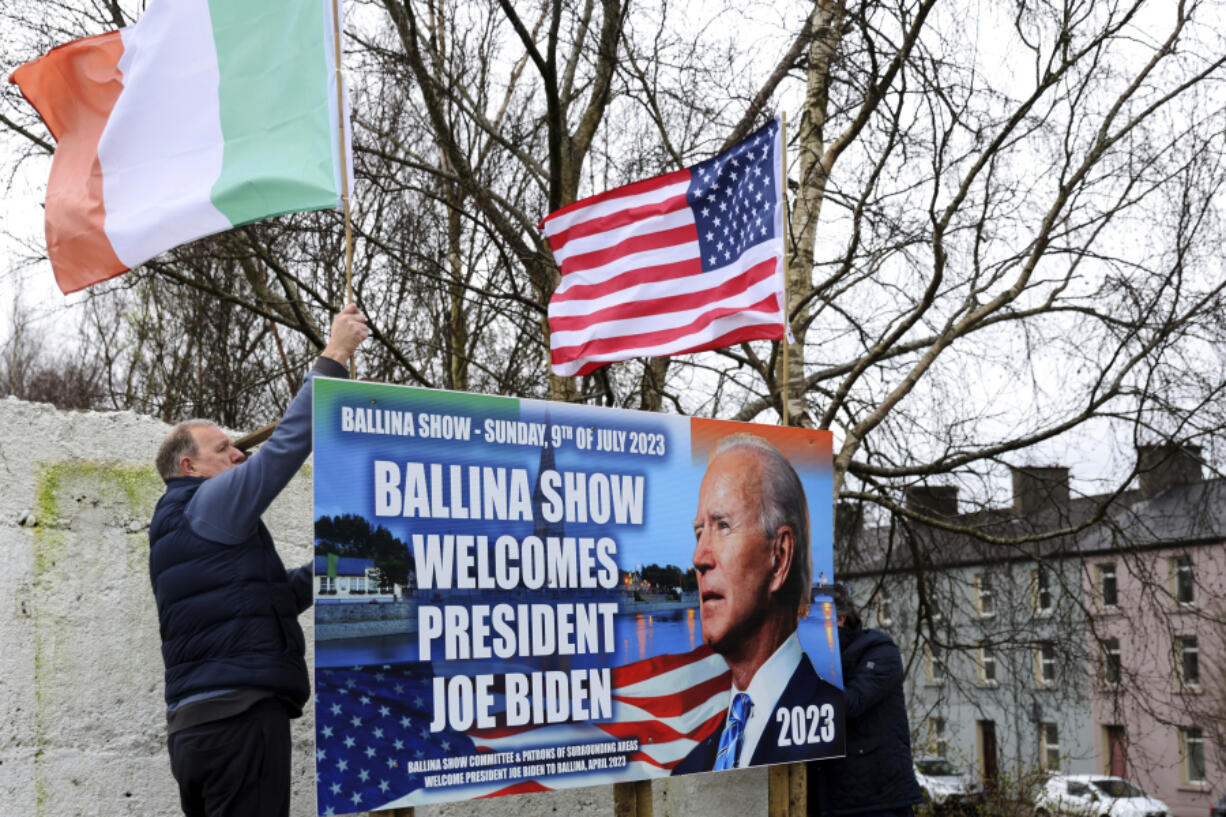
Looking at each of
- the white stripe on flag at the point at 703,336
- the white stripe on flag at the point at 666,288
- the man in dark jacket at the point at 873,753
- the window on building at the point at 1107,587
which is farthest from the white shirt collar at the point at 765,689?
the window on building at the point at 1107,587

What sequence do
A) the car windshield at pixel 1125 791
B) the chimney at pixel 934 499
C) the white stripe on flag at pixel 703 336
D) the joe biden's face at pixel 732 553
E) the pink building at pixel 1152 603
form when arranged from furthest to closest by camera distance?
the chimney at pixel 934 499, the car windshield at pixel 1125 791, the pink building at pixel 1152 603, the white stripe on flag at pixel 703 336, the joe biden's face at pixel 732 553

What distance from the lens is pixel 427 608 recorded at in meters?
3.87

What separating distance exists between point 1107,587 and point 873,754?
3.94 meters

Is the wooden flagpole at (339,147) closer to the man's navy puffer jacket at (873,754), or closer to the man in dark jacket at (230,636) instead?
the man in dark jacket at (230,636)

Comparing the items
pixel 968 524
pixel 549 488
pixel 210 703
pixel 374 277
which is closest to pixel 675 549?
pixel 549 488

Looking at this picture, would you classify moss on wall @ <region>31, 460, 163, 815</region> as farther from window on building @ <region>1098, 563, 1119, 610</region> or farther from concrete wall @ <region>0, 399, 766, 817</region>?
window on building @ <region>1098, 563, 1119, 610</region>

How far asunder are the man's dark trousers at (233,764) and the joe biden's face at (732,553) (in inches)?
65.4

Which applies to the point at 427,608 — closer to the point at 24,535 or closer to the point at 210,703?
the point at 210,703

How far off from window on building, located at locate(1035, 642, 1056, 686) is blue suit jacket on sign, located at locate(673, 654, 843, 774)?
14.7 ft

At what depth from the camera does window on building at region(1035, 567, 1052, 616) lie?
8.88m

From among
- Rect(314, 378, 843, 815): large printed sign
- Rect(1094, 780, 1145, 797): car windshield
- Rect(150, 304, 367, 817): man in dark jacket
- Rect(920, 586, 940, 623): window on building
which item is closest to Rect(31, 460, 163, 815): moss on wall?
Rect(150, 304, 367, 817): man in dark jacket

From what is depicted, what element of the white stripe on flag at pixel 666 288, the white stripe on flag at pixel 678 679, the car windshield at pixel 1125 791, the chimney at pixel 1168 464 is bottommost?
the car windshield at pixel 1125 791

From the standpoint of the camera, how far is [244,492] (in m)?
3.57

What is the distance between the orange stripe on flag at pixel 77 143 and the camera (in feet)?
14.8
